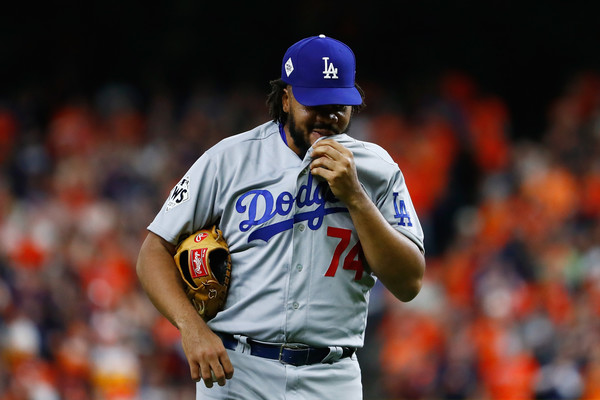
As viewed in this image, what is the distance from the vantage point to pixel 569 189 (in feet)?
29.9

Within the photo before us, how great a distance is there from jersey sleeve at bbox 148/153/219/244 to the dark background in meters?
8.21

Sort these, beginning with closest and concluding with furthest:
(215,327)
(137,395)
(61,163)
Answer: (215,327) → (137,395) → (61,163)

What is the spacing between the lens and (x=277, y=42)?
12.1 metres

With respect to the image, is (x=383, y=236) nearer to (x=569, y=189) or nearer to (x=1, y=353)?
(x=1, y=353)

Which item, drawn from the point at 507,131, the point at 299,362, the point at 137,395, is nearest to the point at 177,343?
Result: the point at 137,395

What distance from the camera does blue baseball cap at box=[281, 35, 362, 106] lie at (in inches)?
121

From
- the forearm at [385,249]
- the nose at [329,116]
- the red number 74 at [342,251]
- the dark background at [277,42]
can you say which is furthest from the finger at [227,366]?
the dark background at [277,42]

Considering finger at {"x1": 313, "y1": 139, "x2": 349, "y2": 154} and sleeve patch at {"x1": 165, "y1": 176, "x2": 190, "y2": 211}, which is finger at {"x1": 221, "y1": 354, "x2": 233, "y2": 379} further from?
finger at {"x1": 313, "y1": 139, "x2": 349, "y2": 154}

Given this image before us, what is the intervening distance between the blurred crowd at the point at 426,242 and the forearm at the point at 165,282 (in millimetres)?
4508

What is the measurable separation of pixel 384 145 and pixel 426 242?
3.93 feet

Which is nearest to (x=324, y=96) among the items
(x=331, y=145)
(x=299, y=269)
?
(x=331, y=145)

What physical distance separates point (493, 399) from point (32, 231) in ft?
14.4

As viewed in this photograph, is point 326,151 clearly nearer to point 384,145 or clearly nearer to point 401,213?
point 401,213

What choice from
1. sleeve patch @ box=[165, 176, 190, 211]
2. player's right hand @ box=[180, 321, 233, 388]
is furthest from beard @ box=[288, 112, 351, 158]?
player's right hand @ box=[180, 321, 233, 388]
